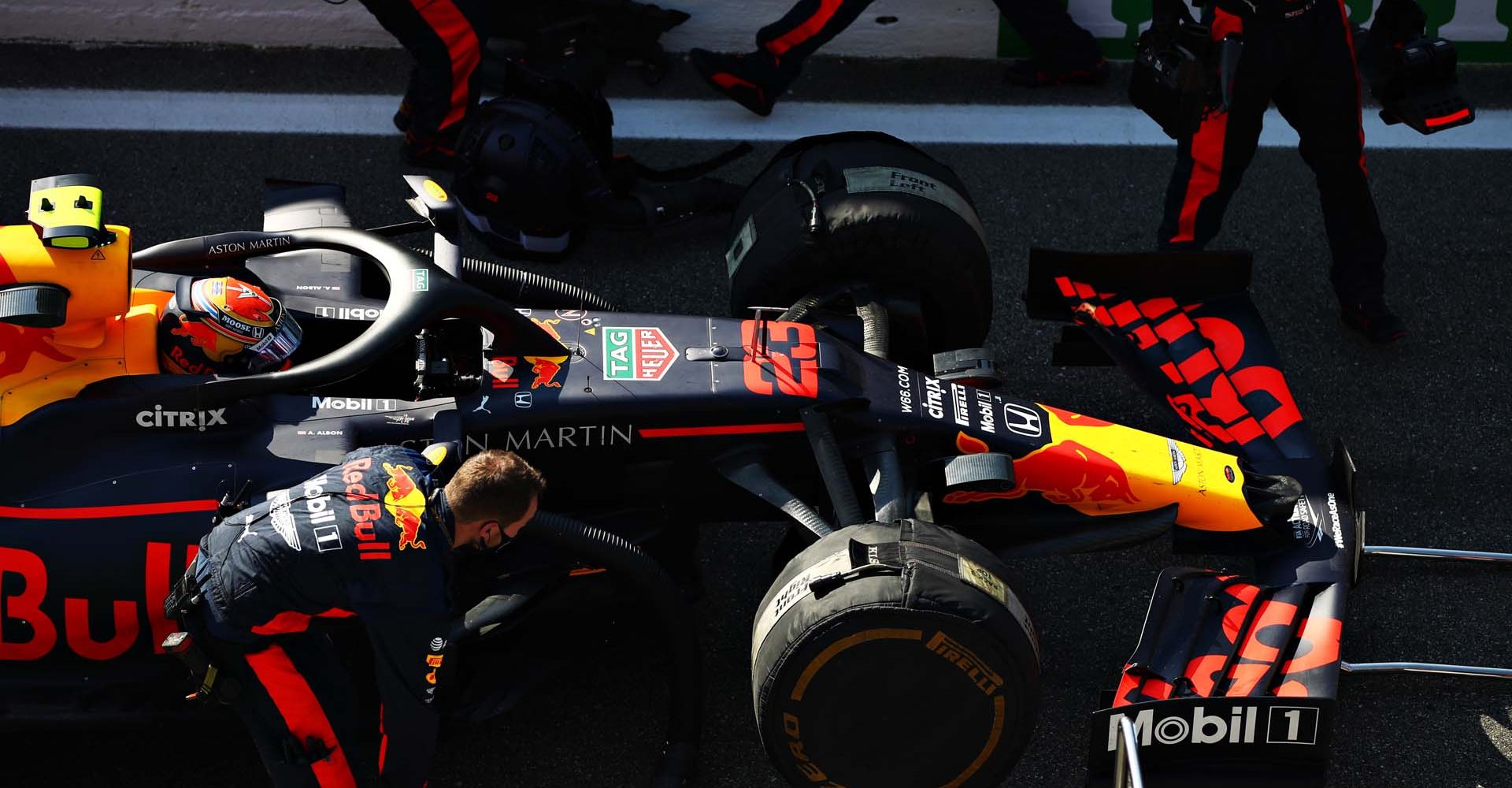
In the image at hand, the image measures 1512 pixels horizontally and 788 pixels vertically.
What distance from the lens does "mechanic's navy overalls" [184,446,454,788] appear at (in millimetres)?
3285

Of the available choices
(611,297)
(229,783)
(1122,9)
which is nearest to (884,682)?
(229,783)

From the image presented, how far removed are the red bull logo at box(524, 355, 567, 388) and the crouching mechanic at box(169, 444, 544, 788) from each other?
0.44m

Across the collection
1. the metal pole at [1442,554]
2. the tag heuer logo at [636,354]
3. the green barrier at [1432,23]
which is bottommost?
the metal pole at [1442,554]

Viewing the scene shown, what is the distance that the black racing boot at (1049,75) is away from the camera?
Answer: 6.90m

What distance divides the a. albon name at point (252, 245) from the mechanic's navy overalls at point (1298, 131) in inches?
124

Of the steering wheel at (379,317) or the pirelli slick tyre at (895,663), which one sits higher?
the steering wheel at (379,317)

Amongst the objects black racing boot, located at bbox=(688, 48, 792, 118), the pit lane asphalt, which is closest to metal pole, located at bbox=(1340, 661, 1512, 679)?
the pit lane asphalt

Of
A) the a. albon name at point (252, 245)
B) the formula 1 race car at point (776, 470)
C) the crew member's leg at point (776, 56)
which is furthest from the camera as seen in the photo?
the crew member's leg at point (776, 56)

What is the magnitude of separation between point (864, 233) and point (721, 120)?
8.01 ft

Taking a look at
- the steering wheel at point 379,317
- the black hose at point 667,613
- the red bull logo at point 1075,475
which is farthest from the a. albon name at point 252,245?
the red bull logo at point 1075,475

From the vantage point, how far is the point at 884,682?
3488 millimetres

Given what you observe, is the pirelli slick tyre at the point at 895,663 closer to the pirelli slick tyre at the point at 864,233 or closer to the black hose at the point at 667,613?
the black hose at the point at 667,613

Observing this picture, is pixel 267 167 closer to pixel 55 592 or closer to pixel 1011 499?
pixel 55 592

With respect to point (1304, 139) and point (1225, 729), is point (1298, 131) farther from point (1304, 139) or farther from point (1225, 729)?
point (1225, 729)
